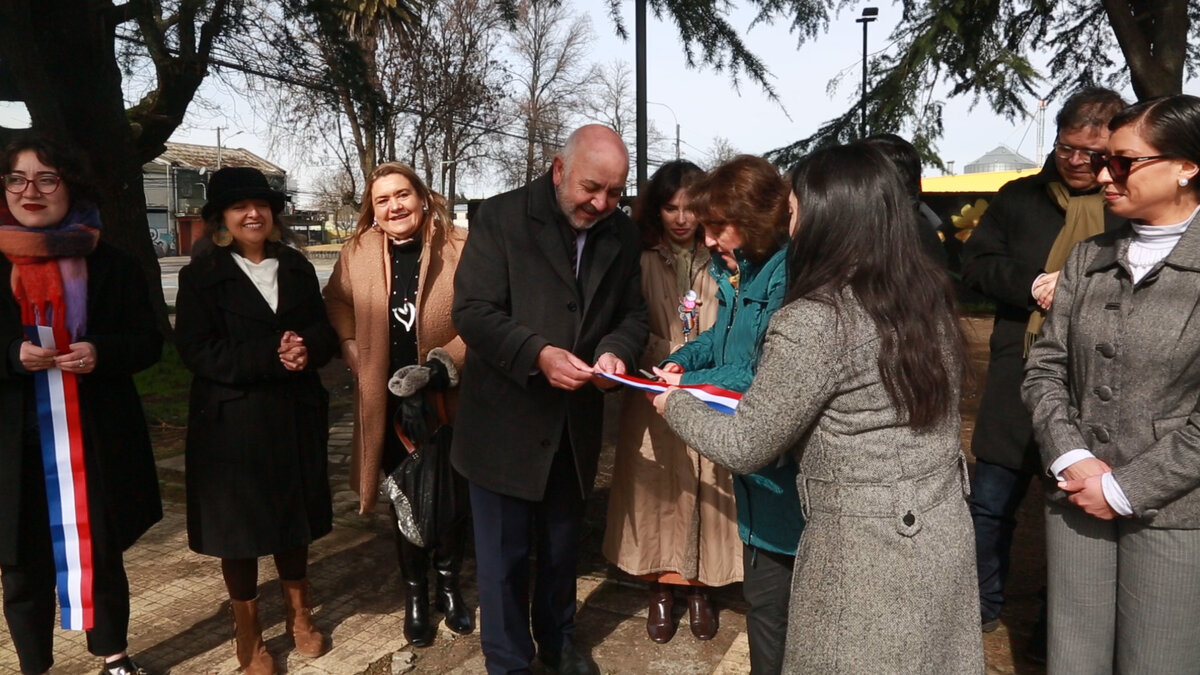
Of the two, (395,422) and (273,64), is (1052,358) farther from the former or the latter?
(273,64)

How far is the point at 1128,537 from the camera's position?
2.21 metres

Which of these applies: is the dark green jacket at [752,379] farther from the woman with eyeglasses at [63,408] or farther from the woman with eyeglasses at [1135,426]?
the woman with eyeglasses at [63,408]

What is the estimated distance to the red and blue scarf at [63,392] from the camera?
111 inches

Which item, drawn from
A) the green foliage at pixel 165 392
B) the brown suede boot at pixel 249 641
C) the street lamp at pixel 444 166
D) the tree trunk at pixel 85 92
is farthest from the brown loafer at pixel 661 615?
the street lamp at pixel 444 166

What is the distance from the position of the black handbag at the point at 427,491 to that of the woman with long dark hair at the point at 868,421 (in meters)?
1.55

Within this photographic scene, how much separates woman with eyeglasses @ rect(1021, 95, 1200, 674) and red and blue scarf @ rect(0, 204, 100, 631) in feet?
9.71

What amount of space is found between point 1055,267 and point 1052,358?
2.53 ft

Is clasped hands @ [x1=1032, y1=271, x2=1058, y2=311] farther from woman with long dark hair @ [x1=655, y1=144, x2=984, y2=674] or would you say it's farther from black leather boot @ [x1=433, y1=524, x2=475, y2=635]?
black leather boot @ [x1=433, y1=524, x2=475, y2=635]

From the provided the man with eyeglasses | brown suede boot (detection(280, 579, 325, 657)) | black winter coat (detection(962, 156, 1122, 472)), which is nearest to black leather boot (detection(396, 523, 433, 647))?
brown suede boot (detection(280, 579, 325, 657))

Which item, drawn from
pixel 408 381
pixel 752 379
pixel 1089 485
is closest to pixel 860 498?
pixel 752 379

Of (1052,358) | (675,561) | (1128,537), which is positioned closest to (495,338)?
(675,561)

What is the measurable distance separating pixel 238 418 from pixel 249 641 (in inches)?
31.9

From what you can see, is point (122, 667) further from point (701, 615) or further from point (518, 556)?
point (701, 615)

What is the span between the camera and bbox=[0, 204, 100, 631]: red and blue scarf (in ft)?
9.22
